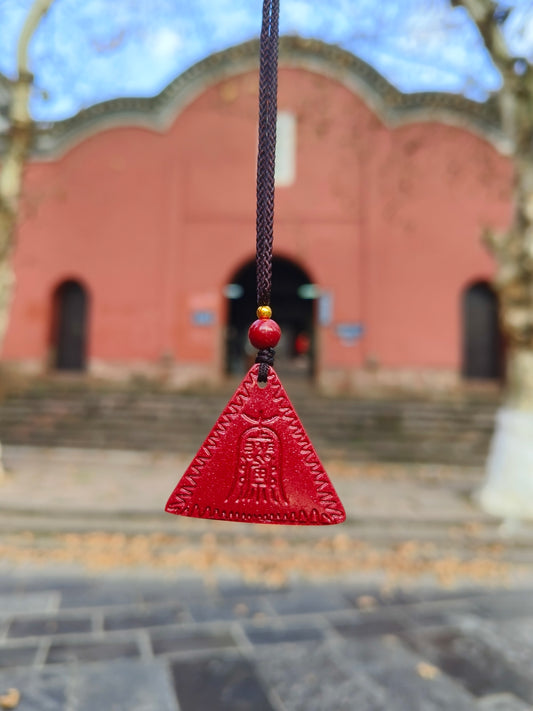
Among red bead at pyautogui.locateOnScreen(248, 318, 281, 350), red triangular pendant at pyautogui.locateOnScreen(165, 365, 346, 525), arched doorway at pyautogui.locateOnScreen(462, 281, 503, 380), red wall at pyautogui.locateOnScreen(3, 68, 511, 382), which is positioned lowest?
red triangular pendant at pyautogui.locateOnScreen(165, 365, 346, 525)

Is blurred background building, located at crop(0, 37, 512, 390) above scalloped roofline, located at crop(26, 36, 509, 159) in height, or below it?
below

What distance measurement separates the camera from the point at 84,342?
14.2m

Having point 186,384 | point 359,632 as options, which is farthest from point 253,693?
point 186,384

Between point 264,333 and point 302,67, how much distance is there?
13.6 meters

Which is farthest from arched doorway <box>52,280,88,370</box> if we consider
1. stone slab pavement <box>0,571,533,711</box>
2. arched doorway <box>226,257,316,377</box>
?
stone slab pavement <box>0,571,533,711</box>

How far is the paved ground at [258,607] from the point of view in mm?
2801

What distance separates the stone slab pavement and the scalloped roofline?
11.4m

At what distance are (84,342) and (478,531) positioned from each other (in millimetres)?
11336

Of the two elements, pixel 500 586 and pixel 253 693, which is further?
pixel 500 586

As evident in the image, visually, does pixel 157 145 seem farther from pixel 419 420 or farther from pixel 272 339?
pixel 272 339

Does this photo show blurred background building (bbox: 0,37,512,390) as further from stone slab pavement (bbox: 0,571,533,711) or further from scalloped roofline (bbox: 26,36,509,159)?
stone slab pavement (bbox: 0,571,533,711)

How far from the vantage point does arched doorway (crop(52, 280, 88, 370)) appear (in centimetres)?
1416

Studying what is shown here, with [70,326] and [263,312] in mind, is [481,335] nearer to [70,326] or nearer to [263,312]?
[70,326]

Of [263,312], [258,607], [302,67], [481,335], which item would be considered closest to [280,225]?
[302,67]
